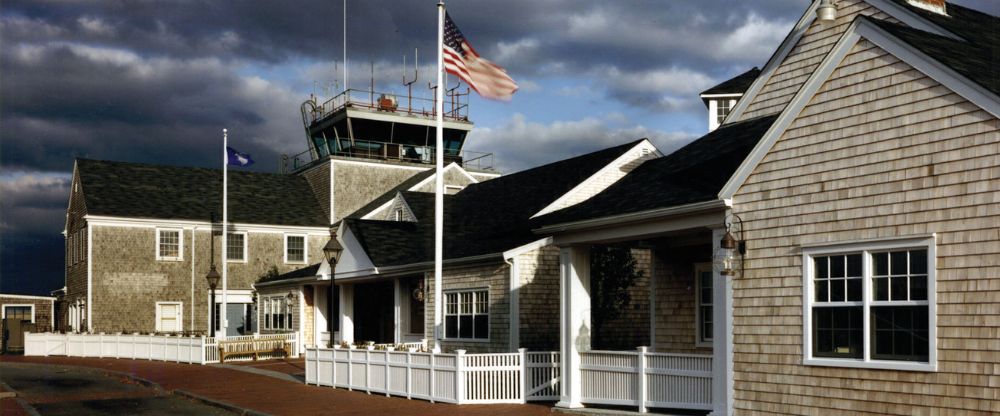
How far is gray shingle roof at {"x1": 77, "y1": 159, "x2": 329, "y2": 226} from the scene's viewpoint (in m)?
43.6

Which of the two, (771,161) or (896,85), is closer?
(896,85)

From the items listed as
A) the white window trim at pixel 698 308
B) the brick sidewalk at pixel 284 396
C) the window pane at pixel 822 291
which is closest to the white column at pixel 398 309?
the brick sidewalk at pixel 284 396

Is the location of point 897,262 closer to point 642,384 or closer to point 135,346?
point 642,384

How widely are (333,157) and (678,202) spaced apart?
3562 centimetres

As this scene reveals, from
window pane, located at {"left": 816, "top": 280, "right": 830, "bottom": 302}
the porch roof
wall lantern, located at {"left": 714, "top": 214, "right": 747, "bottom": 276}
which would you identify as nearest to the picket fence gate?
wall lantern, located at {"left": 714, "top": 214, "right": 747, "bottom": 276}

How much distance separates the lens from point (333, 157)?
48.8 metres

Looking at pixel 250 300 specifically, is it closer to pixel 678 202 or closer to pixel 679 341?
pixel 679 341

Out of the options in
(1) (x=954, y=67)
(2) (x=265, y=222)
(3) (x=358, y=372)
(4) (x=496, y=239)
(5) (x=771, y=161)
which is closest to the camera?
(1) (x=954, y=67)

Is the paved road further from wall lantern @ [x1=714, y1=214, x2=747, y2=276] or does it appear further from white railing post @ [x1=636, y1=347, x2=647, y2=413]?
wall lantern @ [x1=714, y1=214, x2=747, y2=276]

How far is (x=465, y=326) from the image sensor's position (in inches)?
969

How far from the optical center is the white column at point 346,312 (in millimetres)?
33688

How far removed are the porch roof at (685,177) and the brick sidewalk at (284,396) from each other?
3.76 metres

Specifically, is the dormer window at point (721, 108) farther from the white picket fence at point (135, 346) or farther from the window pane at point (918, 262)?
the window pane at point (918, 262)

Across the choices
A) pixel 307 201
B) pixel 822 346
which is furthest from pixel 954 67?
pixel 307 201
